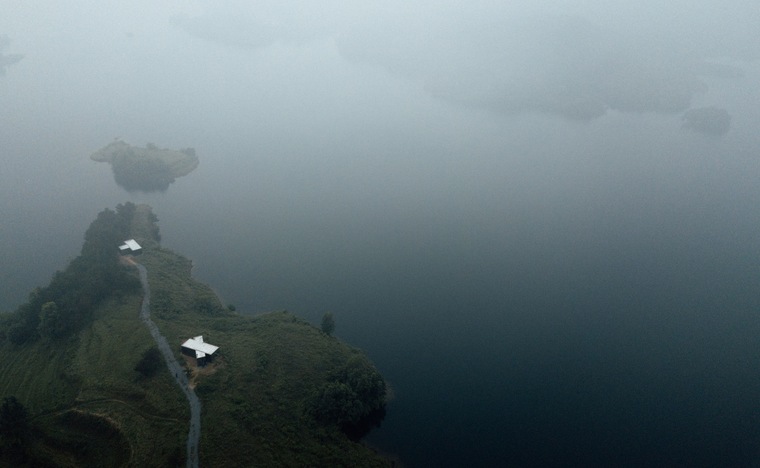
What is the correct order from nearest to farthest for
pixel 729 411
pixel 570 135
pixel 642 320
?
pixel 729 411
pixel 642 320
pixel 570 135

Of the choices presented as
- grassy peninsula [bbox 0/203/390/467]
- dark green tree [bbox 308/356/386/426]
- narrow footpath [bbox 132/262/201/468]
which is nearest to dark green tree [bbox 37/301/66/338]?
grassy peninsula [bbox 0/203/390/467]

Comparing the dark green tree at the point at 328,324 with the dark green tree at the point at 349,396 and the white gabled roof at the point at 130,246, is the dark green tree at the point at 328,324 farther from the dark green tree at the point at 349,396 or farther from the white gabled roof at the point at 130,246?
the white gabled roof at the point at 130,246

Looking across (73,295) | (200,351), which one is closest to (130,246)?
(73,295)

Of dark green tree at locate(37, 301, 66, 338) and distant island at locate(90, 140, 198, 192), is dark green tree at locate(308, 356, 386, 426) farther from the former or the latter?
distant island at locate(90, 140, 198, 192)

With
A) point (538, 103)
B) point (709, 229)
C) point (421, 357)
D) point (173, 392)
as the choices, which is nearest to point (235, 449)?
point (173, 392)

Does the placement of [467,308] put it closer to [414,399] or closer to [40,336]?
[414,399]
